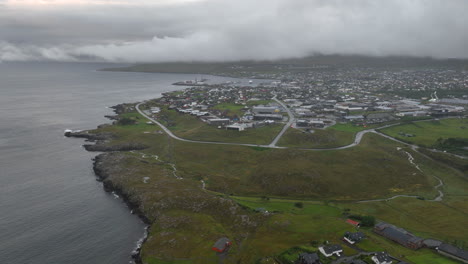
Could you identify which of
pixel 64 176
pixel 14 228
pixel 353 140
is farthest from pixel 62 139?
pixel 353 140

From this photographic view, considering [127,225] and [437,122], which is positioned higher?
[437,122]

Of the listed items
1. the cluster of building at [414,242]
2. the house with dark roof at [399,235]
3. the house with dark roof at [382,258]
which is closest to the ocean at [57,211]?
the house with dark roof at [382,258]

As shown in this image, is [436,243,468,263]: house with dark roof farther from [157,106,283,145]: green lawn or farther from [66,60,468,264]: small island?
[157,106,283,145]: green lawn

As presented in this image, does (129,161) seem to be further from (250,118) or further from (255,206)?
(250,118)

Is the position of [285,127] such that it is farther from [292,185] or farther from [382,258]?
[382,258]

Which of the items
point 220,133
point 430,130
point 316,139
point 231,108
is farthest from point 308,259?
point 231,108
